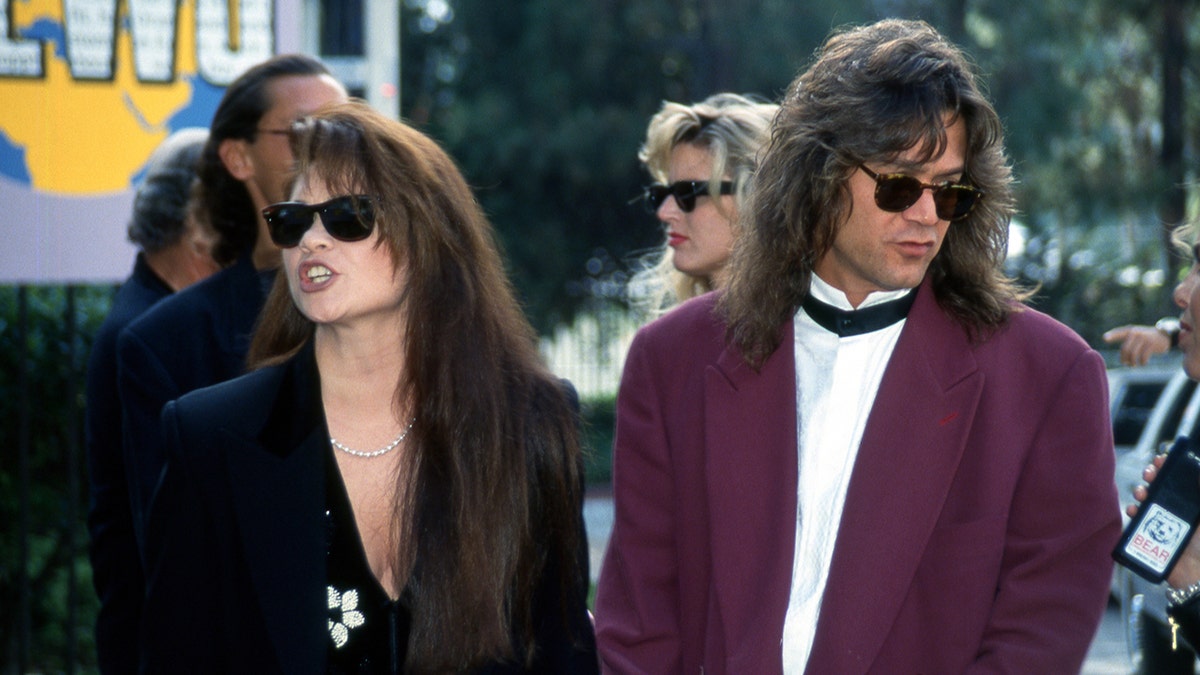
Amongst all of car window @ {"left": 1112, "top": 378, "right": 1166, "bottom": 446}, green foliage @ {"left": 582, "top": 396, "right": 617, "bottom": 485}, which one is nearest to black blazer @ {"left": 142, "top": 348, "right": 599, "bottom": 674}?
car window @ {"left": 1112, "top": 378, "right": 1166, "bottom": 446}

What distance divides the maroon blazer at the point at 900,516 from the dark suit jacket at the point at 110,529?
4.73 feet

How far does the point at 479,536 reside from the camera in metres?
2.97

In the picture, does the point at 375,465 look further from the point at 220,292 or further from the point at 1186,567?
the point at 1186,567

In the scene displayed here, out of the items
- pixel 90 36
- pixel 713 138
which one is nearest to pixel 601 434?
pixel 90 36

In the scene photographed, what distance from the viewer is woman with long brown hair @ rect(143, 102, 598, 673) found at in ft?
9.46

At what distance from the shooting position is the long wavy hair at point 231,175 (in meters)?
4.23

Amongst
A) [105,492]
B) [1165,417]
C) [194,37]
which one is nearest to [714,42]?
[1165,417]

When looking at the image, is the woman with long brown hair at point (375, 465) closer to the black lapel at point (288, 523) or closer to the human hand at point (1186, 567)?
the black lapel at point (288, 523)

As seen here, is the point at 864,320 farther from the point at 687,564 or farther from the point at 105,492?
the point at 105,492

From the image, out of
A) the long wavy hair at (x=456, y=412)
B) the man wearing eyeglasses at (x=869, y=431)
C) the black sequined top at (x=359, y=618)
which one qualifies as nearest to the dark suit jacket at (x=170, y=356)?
the long wavy hair at (x=456, y=412)

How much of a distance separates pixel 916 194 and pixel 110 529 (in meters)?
2.32

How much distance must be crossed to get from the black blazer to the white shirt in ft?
1.58

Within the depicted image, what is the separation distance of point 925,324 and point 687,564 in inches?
27.8

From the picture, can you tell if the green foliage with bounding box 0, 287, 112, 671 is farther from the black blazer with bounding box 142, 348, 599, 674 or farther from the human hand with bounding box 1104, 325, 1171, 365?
the human hand with bounding box 1104, 325, 1171, 365
